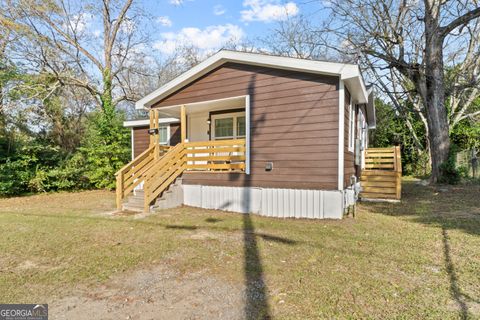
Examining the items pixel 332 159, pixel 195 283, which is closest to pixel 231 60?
pixel 332 159

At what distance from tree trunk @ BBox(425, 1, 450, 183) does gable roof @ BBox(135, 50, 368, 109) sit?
5.48 metres

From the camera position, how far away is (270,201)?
671 cm

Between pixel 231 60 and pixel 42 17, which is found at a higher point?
pixel 42 17

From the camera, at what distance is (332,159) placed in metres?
6.08

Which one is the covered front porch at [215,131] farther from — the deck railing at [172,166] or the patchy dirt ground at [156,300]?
the patchy dirt ground at [156,300]

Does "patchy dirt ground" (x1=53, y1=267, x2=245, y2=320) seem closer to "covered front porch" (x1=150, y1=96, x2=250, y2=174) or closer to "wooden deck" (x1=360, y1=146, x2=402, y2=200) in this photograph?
"covered front porch" (x1=150, y1=96, x2=250, y2=174)

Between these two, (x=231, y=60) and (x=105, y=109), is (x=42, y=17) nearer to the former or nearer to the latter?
(x=105, y=109)

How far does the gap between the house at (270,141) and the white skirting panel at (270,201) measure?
2 cm

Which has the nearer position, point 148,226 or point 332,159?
point 148,226

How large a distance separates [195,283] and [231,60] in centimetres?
577

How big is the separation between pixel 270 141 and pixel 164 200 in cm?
326

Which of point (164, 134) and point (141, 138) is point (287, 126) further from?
point (141, 138)

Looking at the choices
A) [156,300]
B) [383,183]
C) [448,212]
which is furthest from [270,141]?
[156,300]

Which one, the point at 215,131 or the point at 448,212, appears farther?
the point at 215,131
